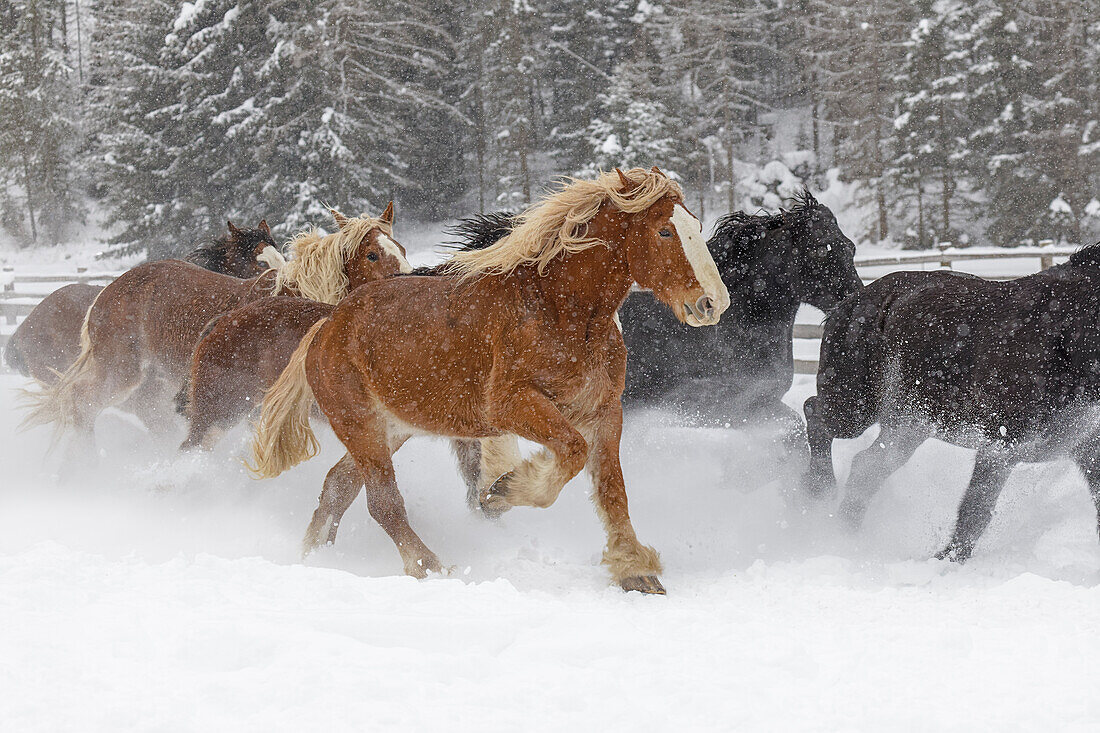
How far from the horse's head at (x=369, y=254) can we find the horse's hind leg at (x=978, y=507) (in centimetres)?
348

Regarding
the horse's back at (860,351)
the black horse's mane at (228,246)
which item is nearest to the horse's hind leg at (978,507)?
the horse's back at (860,351)

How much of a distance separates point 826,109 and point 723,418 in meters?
27.8

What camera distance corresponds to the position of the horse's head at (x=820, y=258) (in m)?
6.01

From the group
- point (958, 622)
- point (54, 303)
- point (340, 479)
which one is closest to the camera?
point (958, 622)

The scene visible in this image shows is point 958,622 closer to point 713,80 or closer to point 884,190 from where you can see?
point 884,190

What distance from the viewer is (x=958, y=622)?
3.14 meters

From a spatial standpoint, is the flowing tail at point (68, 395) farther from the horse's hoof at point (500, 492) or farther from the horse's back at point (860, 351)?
the horse's back at point (860, 351)

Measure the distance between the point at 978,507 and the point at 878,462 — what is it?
1073 millimetres

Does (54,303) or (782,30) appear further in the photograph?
(782,30)

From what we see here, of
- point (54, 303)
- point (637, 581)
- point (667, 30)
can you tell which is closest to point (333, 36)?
point (667, 30)

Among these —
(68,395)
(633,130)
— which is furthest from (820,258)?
(633,130)

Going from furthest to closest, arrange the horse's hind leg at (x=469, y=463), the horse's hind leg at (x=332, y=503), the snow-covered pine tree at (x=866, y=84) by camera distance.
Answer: the snow-covered pine tree at (x=866, y=84) < the horse's hind leg at (x=469, y=463) < the horse's hind leg at (x=332, y=503)

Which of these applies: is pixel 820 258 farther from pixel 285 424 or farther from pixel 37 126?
pixel 37 126

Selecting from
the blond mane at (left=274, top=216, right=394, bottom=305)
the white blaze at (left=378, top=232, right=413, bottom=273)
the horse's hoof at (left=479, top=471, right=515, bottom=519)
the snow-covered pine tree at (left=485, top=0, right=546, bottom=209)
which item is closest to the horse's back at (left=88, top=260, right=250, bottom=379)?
the blond mane at (left=274, top=216, right=394, bottom=305)
